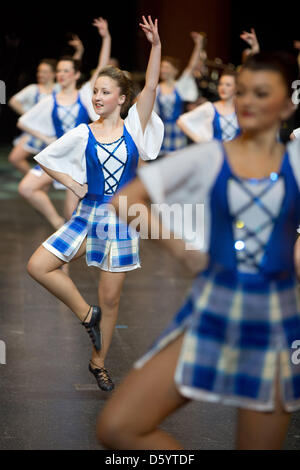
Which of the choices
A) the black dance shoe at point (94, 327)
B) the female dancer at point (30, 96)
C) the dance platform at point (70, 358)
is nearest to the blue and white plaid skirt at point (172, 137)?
the female dancer at point (30, 96)

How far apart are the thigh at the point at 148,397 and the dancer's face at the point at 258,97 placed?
0.68 m

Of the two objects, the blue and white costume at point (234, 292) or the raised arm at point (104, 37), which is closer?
the blue and white costume at point (234, 292)

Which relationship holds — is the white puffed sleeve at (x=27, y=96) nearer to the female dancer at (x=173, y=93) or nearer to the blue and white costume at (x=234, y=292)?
the female dancer at (x=173, y=93)

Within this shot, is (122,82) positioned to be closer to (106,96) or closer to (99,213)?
(106,96)

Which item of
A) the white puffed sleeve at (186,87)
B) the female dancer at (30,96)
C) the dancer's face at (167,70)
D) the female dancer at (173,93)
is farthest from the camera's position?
the white puffed sleeve at (186,87)

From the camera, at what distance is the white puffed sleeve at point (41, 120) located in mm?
8297

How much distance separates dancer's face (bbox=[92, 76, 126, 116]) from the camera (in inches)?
181

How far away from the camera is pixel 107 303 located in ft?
14.8

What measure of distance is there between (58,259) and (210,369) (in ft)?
6.88

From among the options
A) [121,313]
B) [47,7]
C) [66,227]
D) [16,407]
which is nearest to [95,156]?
[66,227]

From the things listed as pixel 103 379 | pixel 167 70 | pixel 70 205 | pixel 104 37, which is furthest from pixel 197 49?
pixel 103 379

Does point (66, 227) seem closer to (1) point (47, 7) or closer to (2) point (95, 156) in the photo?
(2) point (95, 156)

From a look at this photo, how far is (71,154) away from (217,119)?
3149 mm

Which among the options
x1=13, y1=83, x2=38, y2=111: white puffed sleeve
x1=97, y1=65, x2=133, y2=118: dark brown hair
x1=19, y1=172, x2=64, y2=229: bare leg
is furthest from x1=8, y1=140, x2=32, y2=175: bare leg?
x1=97, y1=65, x2=133, y2=118: dark brown hair
